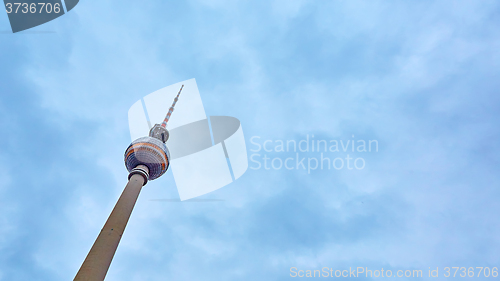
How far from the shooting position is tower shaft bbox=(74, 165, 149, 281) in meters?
41.4

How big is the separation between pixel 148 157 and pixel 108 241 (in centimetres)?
3647

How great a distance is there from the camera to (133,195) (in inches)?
2522

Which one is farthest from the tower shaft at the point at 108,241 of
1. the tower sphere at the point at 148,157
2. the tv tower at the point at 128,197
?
the tower sphere at the point at 148,157

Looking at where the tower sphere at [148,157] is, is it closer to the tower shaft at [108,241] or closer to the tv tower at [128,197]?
the tv tower at [128,197]

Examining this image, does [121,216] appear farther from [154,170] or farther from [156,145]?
[156,145]

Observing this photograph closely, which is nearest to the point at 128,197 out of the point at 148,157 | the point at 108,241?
the point at 108,241

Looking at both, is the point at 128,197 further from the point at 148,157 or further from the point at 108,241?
the point at 148,157

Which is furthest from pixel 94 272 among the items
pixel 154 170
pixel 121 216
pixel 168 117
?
pixel 168 117

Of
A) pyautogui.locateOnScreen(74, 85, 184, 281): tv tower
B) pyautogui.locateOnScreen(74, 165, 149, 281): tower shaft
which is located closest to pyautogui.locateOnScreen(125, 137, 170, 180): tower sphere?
pyautogui.locateOnScreen(74, 85, 184, 281): tv tower

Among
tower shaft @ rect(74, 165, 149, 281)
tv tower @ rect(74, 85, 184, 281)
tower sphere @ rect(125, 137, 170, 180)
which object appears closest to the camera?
tower shaft @ rect(74, 165, 149, 281)

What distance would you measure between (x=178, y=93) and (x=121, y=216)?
8593 cm

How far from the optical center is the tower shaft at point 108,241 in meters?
41.4

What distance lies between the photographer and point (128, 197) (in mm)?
62094

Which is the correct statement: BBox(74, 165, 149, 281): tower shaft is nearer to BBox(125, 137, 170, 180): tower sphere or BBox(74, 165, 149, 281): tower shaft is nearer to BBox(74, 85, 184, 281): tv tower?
BBox(74, 85, 184, 281): tv tower
